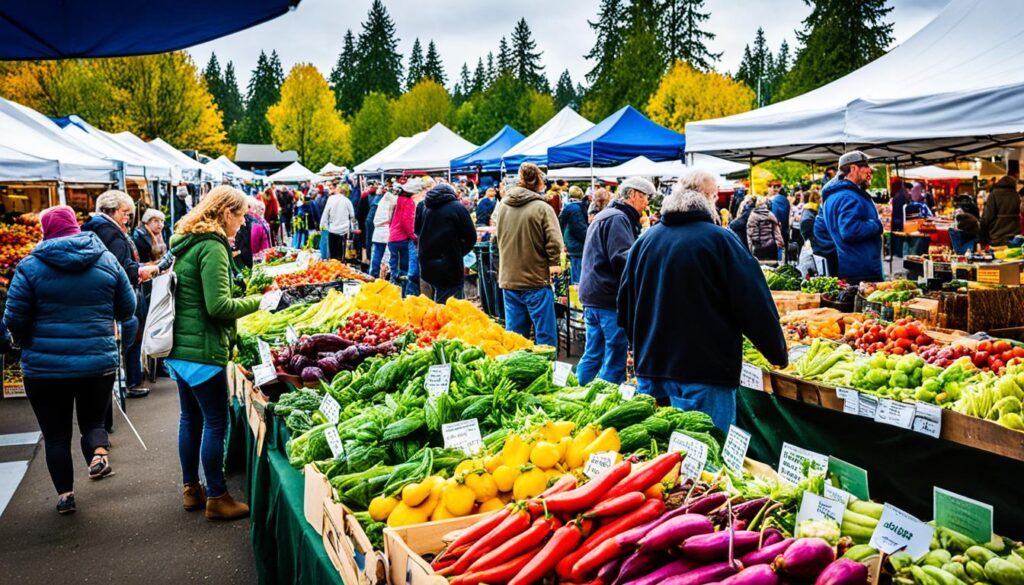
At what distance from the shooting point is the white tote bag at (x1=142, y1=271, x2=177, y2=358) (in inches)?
173

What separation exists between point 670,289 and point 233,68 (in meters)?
98.2

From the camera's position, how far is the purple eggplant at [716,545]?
1876 millimetres

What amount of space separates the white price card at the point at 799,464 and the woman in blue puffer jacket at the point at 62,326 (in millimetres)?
4214

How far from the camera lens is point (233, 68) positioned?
92375 mm

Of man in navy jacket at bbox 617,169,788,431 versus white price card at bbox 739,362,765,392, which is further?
white price card at bbox 739,362,765,392

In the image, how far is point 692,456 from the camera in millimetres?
2619

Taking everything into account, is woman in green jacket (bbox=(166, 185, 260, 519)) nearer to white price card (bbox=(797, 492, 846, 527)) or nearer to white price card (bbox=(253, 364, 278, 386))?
white price card (bbox=(253, 364, 278, 386))

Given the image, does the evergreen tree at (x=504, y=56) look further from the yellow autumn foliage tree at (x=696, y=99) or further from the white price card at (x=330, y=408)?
the white price card at (x=330, y=408)

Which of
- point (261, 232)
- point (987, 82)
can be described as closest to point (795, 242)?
point (261, 232)

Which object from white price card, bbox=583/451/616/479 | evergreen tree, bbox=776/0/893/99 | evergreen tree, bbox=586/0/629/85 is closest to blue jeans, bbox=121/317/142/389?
white price card, bbox=583/451/616/479

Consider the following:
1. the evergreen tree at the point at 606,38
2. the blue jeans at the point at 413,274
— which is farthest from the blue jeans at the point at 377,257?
the evergreen tree at the point at 606,38

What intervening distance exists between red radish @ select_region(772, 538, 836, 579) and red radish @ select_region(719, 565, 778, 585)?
2.0 inches

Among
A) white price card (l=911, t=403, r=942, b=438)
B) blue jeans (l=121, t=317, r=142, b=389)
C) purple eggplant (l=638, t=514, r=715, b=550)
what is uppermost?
purple eggplant (l=638, t=514, r=715, b=550)

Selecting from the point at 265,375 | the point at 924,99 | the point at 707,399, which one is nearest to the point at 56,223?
the point at 265,375
